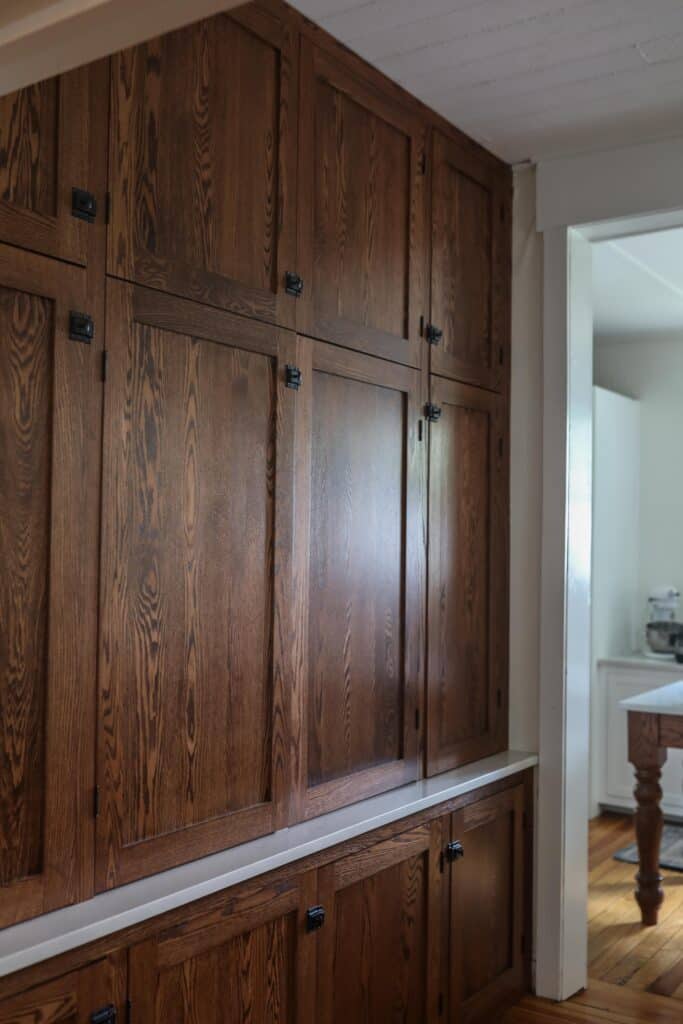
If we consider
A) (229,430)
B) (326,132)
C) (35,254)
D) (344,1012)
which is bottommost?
(344,1012)

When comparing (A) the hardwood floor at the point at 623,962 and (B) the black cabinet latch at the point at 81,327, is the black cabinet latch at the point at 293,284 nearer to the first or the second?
(B) the black cabinet latch at the point at 81,327

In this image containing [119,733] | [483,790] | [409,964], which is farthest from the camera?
[483,790]

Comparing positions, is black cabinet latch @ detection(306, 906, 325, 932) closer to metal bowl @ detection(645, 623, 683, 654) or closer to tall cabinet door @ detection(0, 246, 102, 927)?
tall cabinet door @ detection(0, 246, 102, 927)

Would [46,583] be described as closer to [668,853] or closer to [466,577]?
[466,577]

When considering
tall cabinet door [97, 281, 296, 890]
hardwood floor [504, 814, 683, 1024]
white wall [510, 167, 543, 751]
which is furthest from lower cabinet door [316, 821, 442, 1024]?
white wall [510, 167, 543, 751]

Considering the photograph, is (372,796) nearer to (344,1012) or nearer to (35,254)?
(344,1012)

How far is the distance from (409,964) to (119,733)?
3.92 feet

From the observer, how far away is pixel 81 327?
1840 mm

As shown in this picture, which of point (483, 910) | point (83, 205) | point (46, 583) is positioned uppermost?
point (83, 205)

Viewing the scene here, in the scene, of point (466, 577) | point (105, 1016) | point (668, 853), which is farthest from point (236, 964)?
point (668, 853)

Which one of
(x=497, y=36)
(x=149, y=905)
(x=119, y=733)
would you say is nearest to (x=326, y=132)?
(x=497, y=36)

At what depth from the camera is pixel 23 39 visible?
42.8 inches

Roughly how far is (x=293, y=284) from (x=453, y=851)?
1563 millimetres

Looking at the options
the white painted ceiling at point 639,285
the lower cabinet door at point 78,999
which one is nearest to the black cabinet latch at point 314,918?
the lower cabinet door at point 78,999
